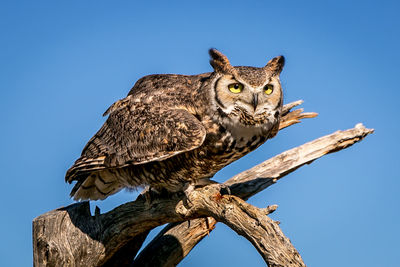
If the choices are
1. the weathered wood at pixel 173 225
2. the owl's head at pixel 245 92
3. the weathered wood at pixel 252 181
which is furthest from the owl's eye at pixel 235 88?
the weathered wood at pixel 252 181

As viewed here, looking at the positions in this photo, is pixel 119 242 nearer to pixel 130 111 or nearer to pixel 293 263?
pixel 130 111

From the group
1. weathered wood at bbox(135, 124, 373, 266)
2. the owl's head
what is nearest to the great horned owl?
the owl's head

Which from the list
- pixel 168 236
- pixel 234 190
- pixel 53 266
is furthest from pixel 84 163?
pixel 234 190

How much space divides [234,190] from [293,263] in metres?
1.43

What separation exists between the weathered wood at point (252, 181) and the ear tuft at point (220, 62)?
4.13ft

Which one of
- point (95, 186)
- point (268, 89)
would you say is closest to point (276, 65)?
point (268, 89)

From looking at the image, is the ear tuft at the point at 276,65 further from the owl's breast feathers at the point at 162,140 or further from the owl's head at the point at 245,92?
the owl's breast feathers at the point at 162,140

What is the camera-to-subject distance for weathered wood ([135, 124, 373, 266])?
12.1 feet

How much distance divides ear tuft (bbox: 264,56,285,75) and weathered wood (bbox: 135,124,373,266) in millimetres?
1157

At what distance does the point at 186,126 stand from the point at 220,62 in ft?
1.34

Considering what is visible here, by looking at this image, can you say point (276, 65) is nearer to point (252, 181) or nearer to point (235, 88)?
point (235, 88)

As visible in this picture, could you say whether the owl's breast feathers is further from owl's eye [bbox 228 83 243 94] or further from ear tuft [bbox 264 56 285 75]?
ear tuft [bbox 264 56 285 75]

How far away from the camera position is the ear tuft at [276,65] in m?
2.91

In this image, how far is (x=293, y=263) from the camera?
240 cm
